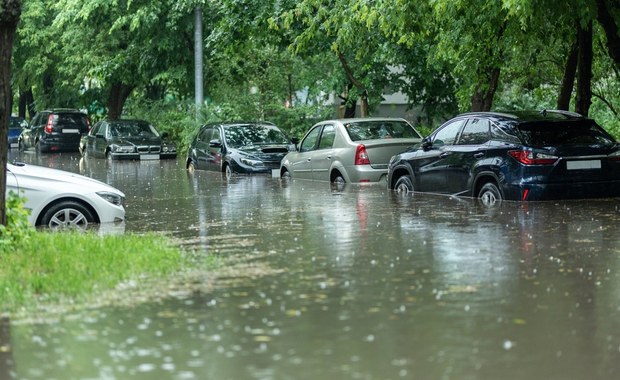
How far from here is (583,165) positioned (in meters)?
18.6

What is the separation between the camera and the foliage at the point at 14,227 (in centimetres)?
1241

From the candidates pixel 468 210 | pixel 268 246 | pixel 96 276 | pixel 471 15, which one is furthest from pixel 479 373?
pixel 471 15

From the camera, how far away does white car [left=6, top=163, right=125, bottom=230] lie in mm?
16031

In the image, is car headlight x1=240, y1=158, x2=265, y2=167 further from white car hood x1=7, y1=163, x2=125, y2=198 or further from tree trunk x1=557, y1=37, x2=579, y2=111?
white car hood x1=7, y1=163, x2=125, y2=198

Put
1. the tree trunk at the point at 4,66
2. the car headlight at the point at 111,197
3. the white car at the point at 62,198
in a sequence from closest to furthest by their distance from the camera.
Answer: the tree trunk at the point at 4,66 < the white car at the point at 62,198 < the car headlight at the point at 111,197

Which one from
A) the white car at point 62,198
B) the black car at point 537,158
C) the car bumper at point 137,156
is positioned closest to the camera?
the white car at point 62,198

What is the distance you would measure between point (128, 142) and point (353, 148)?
1915 cm

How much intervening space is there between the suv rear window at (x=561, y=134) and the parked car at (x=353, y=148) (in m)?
5.65

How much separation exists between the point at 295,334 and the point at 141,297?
2.05 meters

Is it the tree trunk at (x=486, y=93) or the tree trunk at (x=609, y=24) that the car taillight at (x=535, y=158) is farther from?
the tree trunk at (x=486, y=93)

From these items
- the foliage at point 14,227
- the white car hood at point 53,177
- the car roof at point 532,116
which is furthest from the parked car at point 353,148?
the foliage at point 14,227

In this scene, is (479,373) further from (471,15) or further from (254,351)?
(471,15)

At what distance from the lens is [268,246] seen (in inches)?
543

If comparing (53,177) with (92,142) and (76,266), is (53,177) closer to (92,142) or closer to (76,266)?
(76,266)
